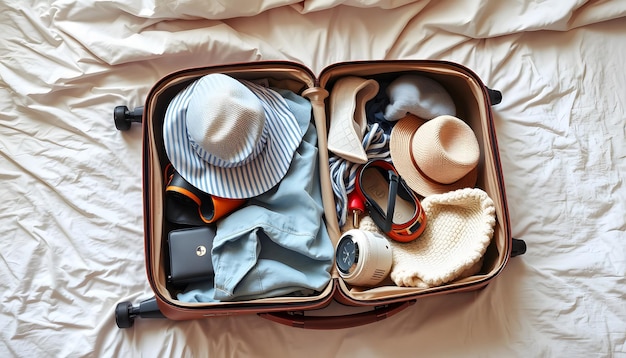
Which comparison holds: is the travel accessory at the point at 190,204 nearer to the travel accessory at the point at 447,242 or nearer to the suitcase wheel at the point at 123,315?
the suitcase wheel at the point at 123,315

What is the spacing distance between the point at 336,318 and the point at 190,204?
0.32 metres

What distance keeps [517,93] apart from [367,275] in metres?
0.50

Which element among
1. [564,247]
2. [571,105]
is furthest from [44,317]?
[571,105]

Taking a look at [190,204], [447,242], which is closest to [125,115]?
[190,204]

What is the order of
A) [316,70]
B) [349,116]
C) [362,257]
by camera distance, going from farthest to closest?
[316,70], [349,116], [362,257]

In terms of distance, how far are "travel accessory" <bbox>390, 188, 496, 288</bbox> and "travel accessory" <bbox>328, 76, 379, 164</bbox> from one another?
16 centimetres

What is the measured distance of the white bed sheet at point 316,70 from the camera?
3.01 ft

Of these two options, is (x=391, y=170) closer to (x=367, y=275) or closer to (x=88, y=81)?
(x=367, y=275)

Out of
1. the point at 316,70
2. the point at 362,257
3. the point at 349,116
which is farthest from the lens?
the point at 316,70

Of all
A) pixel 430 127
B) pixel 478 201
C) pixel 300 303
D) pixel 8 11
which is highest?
pixel 8 11

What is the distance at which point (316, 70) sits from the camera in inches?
40.8

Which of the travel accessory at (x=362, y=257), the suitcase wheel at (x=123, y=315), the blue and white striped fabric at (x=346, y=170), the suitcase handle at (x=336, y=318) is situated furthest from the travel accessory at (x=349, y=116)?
the suitcase wheel at (x=123, y=315)

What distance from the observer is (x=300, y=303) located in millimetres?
835

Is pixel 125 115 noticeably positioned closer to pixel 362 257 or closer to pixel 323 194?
pixel 323 194
